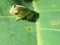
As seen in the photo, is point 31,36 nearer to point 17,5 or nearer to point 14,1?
point 17,5

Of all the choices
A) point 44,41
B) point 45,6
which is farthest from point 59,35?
point 45,6

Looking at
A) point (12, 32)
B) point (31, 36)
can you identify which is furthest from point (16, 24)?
point (31, 36)

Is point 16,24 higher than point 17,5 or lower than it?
lower

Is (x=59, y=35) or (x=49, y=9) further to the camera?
(x=49, y=9)

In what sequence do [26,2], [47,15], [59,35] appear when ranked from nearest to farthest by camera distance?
[59,35] → [47,15] → [26,2]

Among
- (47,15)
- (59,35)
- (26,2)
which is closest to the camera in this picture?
(59,35)

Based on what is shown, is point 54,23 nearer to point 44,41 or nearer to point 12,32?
point 44,41

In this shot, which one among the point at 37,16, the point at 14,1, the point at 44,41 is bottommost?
the point at 44,41
